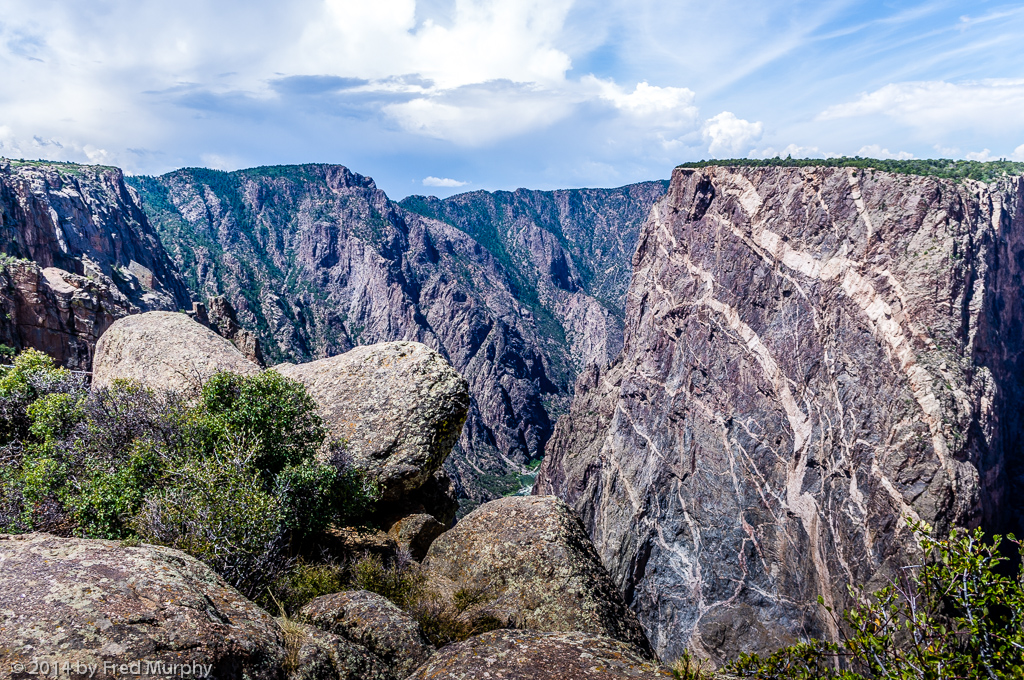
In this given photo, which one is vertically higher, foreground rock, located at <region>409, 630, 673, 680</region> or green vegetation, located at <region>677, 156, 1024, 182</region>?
green vegetation, located at <region>677, 156, 1024, 182</region>

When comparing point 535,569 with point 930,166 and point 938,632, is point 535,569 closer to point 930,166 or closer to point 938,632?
point 938,632

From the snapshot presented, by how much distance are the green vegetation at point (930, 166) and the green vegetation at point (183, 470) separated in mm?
98634

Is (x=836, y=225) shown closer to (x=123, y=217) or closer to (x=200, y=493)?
(x=200, y=493)

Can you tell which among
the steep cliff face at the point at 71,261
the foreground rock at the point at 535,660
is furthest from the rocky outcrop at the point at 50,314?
the foreground rock at the point at 535,660

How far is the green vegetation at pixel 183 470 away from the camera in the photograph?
404 inches

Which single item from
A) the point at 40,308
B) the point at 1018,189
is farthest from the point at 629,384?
the point at 40,308

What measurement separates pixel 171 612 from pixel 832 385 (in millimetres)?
95891

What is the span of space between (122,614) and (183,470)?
4336 mm

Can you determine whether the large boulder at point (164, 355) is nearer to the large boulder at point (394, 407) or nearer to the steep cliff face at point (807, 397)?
the large boulder at point (394, 407)

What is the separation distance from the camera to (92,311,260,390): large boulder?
19.9 meters

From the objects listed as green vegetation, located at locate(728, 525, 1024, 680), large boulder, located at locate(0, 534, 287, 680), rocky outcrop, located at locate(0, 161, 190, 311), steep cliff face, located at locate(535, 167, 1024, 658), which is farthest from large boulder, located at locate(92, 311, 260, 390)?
steep cliff face, located at locate(535, 167, 1024, 658)

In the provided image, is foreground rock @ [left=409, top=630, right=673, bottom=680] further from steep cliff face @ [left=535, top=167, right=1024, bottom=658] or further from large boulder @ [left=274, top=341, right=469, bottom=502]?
steep cliff face @ [left=535, top=167, right=1024, bottom=658]

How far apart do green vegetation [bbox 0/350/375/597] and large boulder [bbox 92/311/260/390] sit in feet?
11.4

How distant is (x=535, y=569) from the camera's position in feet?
42.9
